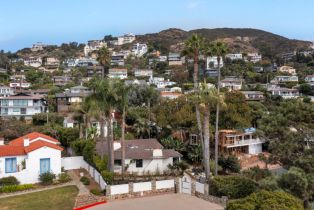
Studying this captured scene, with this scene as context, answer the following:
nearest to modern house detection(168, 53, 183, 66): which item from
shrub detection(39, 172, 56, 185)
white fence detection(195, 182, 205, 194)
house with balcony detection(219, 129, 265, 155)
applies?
house with balcony detection(219, 129, 265, 155)

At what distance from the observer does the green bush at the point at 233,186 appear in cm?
2541

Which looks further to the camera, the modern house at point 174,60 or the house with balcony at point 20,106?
→ the modern house at point 174,60

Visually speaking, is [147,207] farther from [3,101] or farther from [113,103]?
[3,101]

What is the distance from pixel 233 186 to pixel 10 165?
58.2ft

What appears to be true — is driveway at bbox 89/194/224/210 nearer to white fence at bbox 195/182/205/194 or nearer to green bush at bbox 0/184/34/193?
white fence at bbox 195/182/205/194

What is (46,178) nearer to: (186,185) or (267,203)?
(186,185)

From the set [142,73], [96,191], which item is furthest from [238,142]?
[142,73]

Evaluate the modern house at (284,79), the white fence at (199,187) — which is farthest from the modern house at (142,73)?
the white fence at (199,187)

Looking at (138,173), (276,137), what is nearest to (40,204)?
(138,173)

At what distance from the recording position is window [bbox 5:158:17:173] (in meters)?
29.6

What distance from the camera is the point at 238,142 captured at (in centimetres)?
5081

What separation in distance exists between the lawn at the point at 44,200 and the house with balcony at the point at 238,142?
1045 inches

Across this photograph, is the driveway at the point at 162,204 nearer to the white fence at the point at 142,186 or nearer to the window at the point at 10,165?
the white fence at the point at 142,186

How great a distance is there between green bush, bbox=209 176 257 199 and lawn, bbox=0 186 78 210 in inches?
401
